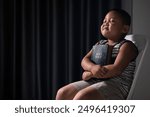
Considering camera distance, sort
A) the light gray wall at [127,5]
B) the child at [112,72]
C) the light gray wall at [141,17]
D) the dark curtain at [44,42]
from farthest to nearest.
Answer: the dark curtain at [44,42] < the light gray wall at [127,5] < the light gray wall at [141,17] < the child at [112,72]

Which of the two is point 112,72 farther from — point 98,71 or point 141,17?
point 141,17

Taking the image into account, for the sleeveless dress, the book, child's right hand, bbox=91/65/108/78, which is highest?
the book

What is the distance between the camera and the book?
1.32 metres

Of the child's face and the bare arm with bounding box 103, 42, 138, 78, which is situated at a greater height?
the child's face

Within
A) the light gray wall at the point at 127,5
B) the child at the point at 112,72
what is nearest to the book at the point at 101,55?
the child at the point at 112,72

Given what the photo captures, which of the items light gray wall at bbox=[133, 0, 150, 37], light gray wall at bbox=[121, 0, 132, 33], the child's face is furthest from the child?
light gray wall at bbox=[121, 0, 132, 33]

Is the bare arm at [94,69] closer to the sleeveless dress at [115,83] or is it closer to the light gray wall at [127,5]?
the sleeveless dress at [115,83]

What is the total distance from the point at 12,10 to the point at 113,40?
1545 mm

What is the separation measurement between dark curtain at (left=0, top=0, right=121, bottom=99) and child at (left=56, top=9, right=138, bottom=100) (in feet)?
3.38

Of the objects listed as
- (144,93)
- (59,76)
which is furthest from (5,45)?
(144,93)

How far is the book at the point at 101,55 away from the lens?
1.32m

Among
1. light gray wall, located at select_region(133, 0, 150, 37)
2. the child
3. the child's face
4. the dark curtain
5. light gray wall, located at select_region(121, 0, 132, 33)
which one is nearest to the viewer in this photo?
the child

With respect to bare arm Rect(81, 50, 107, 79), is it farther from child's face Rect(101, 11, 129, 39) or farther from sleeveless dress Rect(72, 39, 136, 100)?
child's face Rect(101, 11, 129, 39)

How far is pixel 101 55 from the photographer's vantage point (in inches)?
52.3
